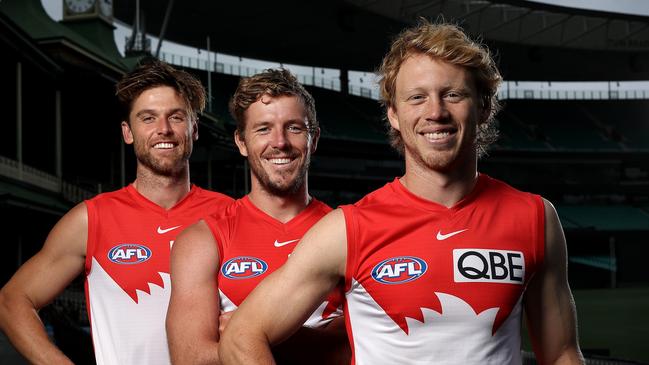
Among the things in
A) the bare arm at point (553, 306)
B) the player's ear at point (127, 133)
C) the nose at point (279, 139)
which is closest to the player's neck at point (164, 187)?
the player's ear at point (127, 133)

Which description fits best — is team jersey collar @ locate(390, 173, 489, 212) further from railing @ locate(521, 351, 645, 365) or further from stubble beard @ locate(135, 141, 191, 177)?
railing @ locate(521, 351, 645, 365)

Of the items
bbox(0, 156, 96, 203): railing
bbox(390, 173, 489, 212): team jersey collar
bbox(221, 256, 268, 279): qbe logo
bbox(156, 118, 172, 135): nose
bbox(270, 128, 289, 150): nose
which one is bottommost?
bbox(0, 156, 96, 203): railing

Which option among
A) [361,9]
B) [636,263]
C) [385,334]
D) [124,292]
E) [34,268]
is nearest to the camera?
[385,334]

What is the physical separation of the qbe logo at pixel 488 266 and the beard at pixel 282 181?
3.13 ft

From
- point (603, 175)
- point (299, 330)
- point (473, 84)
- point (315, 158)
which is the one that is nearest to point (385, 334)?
point (299, 330)

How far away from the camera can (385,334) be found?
7.36ft

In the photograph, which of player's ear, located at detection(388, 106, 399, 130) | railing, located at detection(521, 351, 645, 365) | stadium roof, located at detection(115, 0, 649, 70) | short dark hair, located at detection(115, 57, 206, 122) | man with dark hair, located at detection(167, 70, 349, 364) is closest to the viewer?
player's ear, located at detection(388, 106, 399, 130)

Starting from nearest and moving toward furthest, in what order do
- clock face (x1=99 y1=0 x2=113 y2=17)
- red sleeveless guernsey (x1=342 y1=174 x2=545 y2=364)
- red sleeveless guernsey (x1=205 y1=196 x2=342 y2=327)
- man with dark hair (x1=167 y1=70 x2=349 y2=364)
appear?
red sleeveless guernsey (x1=342 y1=174 x2=545 y2=364) → man with dark hair (x1=167 y1=70 x2=349 y2=364) → red sleeveless guernsey (x1=205 y1=196 x2=342 y2=327) → clock face (x1=99 y1=0 x2=113 y2=17)

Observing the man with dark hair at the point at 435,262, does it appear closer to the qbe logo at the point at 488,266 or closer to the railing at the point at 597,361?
the qbe logo at the point at 488,266

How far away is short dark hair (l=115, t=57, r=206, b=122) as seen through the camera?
3.44m

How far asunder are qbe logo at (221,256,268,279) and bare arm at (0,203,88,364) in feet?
3.39

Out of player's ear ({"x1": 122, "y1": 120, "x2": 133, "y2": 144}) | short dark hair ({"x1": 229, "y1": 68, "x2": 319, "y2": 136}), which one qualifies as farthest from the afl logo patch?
player's ear ({"x1": 122, "y1": 120, "x2": 133, "y2": 144})

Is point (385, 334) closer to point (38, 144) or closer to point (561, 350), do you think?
point (561, 350)

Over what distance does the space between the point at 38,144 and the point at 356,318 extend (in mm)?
14952
